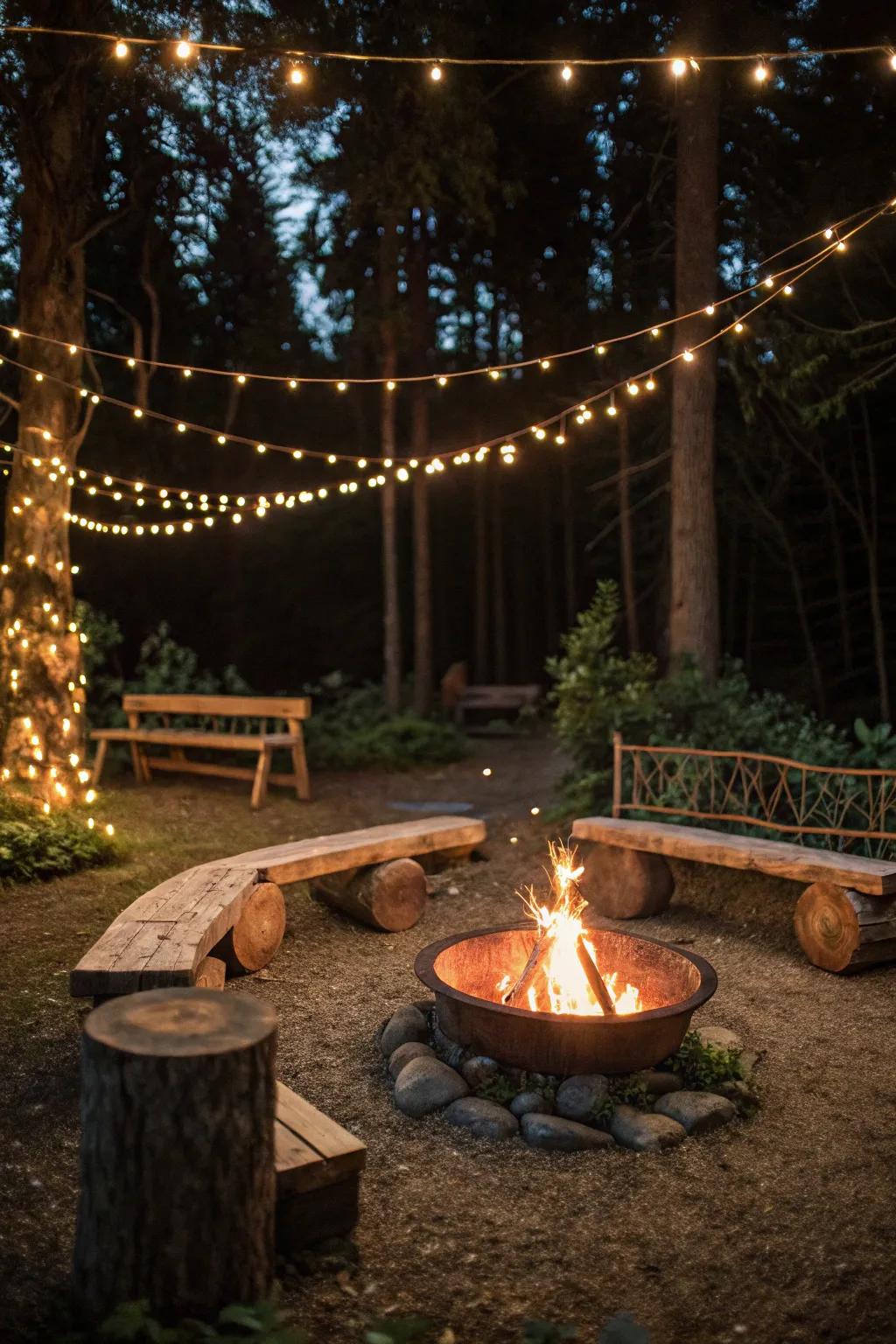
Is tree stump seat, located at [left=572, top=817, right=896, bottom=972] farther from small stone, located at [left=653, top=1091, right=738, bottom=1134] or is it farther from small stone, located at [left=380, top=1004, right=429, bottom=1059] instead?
small stone, located at [left=380, top=1004, right=429, bottom=1059]

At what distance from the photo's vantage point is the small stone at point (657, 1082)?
395 cm

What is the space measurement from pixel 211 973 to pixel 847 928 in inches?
126

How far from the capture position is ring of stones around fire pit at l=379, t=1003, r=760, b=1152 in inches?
145

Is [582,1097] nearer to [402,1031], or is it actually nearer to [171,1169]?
[402,1031]

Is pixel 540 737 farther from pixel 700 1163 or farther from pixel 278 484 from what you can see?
pixel 700 1163

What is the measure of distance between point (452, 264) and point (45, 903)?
13006 mm

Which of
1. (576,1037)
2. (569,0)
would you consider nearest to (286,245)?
(569,0)

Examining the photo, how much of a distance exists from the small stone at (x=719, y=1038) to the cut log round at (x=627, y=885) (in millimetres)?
2033

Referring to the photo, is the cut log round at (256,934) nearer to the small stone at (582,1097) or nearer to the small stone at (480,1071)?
the small stone at (480,1071)

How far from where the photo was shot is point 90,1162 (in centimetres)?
253

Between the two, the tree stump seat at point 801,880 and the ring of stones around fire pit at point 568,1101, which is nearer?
the ring of stones around fire pit at point 568,1101

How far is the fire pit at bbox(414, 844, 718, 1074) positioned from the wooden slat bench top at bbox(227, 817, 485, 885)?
1343 mm

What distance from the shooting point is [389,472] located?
46.3ft

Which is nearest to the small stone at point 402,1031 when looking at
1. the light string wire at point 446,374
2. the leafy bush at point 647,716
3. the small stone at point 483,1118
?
the small stone at point 483,1118
